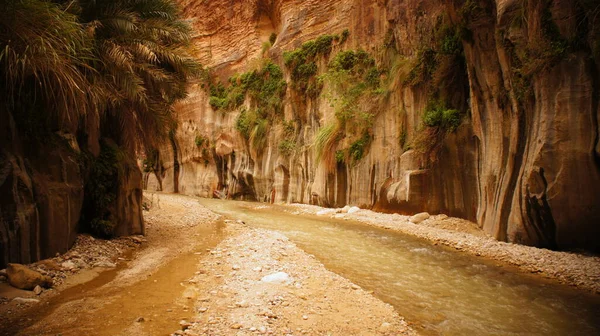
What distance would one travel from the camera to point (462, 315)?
3.53 meters

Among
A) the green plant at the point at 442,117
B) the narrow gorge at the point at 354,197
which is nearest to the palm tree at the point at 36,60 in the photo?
the narrow gorge at the point at 354,197

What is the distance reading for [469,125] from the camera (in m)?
8.75

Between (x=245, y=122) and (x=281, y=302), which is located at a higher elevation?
(x=245, y=122)

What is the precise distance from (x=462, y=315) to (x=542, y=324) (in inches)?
34.1

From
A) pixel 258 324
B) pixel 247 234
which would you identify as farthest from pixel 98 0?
pixel 258 324

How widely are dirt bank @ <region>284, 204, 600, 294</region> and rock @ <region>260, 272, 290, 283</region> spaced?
431 centimetres

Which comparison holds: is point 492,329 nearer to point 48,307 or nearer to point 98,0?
point 48,307

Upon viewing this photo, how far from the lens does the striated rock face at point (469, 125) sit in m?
5.60

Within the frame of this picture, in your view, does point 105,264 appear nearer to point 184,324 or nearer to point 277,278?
point 184,324

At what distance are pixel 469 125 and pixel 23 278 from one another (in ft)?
33.6

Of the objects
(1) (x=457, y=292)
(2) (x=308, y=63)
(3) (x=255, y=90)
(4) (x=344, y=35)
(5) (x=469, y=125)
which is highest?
(4) (x=344, y=35)

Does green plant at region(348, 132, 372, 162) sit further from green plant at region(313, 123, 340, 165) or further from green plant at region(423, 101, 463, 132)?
green plant at region(423, 101, 463, 132)

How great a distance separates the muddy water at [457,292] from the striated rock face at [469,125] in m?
1.97

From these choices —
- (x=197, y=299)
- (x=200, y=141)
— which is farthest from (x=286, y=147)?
(x=197, y=299)
